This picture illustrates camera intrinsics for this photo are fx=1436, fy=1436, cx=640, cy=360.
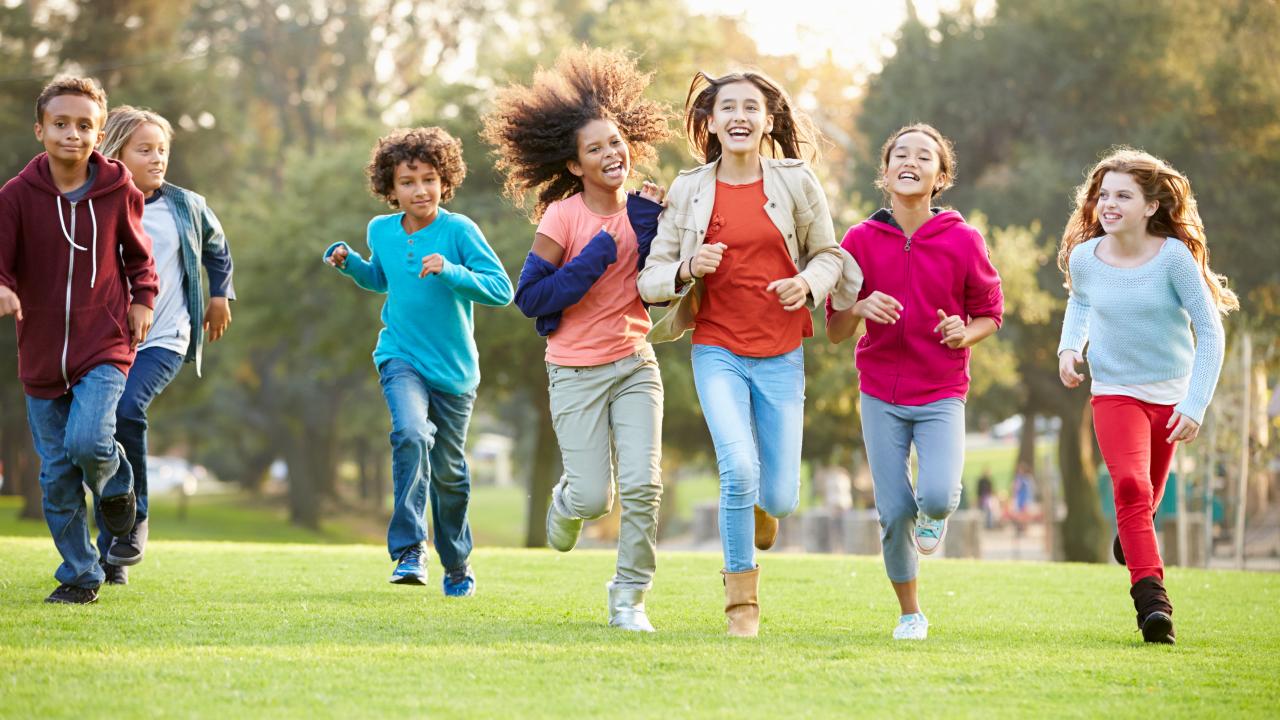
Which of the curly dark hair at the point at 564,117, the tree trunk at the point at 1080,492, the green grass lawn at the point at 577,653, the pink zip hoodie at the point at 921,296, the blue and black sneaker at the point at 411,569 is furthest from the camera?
the tree trunk at the point at 1080,492

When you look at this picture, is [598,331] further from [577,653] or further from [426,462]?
[577,653]

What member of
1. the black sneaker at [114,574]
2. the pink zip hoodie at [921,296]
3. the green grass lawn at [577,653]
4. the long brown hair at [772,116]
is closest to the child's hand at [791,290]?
the pink zip hoodie at [921,296]

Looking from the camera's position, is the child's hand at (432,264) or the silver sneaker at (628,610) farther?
the child's hand at (432,264)

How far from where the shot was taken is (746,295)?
20.1 feet

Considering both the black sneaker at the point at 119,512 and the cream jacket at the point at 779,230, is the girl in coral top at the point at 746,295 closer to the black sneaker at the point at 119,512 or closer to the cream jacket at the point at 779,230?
the cream jacket at the point at 779,230

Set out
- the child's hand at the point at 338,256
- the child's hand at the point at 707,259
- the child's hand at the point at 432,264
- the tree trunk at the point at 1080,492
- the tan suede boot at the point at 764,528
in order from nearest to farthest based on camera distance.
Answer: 1. the child's hand at the point at 707,259
2. the tan suede boot at the point at 764,528
3. the child's hand at the point at 432,264
4. the child's hand at the point at 338,256
5. the tree trunk at the point at 1080,492

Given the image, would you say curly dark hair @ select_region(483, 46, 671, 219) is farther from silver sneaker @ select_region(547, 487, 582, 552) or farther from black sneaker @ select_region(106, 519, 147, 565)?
black sneaker @ select_region(106, 519, 147, 565)

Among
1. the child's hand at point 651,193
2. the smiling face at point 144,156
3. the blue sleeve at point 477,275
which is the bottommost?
the blue sleeve at point 477,275

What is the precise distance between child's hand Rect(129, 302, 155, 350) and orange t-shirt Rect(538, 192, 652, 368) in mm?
1853

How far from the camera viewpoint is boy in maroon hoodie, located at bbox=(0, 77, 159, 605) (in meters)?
6.30

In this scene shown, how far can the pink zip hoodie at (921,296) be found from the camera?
20.3ft

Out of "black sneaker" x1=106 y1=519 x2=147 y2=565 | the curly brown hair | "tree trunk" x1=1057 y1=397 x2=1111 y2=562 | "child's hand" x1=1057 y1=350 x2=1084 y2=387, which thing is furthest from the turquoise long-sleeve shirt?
"tree trunk" x1=1057 y1=397 x2=1111 y2=562

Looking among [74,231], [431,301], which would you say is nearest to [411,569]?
[431,301]

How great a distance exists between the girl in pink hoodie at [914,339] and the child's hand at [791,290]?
1.18 feet
